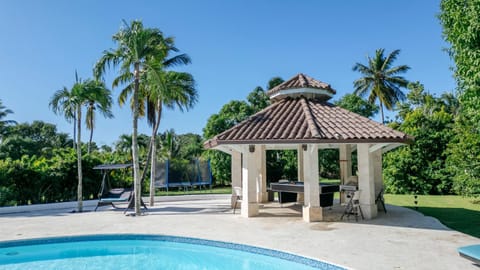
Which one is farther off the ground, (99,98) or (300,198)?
(99,98)

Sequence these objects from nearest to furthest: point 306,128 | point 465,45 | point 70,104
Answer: point 465,45, point 306,128, point 70,104

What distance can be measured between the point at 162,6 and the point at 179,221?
33.7 feet

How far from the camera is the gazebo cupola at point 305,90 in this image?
1410cm

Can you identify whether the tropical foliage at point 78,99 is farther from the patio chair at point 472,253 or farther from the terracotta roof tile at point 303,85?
the patio chair at point 472,253

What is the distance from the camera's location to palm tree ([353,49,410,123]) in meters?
33.8

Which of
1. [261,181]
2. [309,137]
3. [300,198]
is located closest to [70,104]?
[261,181]

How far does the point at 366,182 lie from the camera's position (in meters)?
11.1

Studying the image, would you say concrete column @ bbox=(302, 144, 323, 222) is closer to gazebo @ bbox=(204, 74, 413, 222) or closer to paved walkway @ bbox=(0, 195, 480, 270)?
gazebo @ bbox=(204, 74, 413, 222)

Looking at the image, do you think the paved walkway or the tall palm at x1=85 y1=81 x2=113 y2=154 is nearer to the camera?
the paved walkway

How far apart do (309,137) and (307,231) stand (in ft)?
9.78

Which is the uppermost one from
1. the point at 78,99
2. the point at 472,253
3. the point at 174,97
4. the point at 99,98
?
the point at 174,97

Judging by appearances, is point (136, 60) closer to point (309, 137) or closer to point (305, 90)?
point (305, 90)

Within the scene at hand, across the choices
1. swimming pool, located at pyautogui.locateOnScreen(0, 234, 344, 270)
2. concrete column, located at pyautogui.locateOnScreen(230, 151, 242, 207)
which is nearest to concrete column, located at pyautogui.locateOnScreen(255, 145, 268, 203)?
concrete column, located at pyautogui.locateOnScreen(230, 151, 242, 207)

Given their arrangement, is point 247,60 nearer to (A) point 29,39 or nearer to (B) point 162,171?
(B) point 162,171
